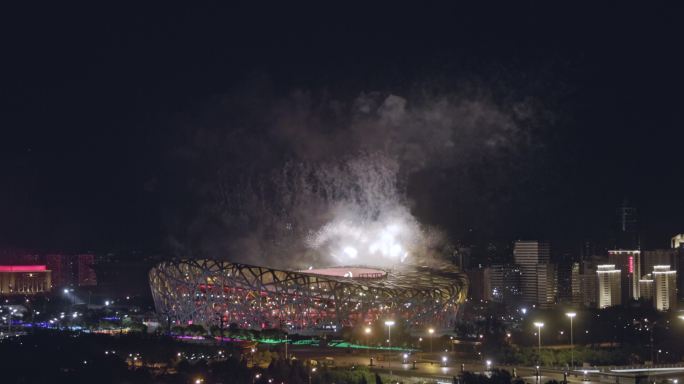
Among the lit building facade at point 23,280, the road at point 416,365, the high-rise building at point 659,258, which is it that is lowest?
the road at point 416,365

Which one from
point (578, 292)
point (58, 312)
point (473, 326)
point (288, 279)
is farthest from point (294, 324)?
point (578, 292)

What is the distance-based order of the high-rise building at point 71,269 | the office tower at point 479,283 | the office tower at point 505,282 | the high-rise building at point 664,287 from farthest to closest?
the high-rise building at point 71,269 < the office tower at point 505,282 < the office tower at point 479,283 < the high-rise building at point 664,287

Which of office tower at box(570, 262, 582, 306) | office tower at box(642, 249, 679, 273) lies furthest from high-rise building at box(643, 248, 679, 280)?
office tower at box(570, 262, 582, 306)

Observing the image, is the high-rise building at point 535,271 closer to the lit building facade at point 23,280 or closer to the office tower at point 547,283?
the office tower at point 547,283

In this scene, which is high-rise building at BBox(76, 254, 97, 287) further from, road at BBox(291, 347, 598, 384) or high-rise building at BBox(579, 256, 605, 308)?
road at BBox(291, 347, 598, 384)

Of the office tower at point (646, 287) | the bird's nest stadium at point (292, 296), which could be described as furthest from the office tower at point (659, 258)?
the bird's nest stadium at point (292, 296)

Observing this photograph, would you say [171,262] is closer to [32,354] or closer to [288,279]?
[288,279]

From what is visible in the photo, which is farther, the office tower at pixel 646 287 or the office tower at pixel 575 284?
the office tower at pixel 575 284
